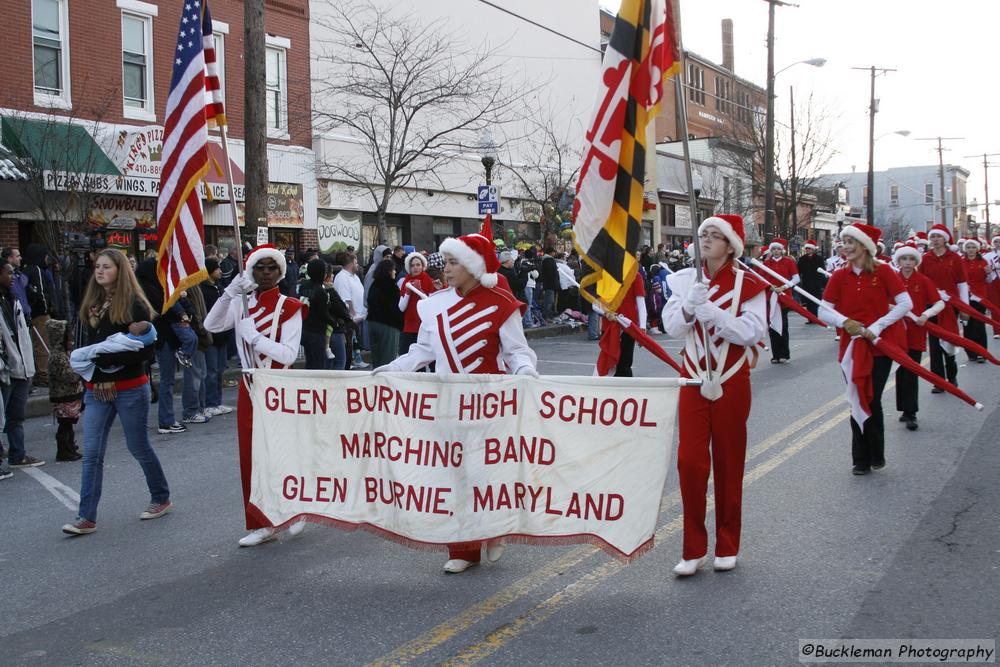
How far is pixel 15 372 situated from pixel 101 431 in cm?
274

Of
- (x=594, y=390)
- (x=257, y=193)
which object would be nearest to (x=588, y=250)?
(x=594, y=390)

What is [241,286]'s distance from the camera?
654 cm

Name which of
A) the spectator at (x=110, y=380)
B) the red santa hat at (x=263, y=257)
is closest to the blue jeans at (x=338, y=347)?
the spectator at (x=110, y=380)

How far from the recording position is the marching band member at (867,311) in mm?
7949

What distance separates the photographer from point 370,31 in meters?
26.5

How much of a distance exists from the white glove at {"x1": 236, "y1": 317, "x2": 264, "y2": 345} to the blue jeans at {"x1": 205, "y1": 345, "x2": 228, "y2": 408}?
5464 millimetres

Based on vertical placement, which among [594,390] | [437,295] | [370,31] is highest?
[370,31]

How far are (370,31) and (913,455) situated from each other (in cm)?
2123

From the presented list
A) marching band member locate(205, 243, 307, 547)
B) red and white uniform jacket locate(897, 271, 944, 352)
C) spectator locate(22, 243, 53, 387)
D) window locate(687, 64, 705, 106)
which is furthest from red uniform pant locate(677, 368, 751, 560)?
window locate(687, 64, 705, 106)

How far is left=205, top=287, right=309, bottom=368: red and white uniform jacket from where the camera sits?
6.53 m

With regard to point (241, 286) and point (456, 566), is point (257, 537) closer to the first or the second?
point (456, 566)

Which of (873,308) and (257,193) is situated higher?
(257,193)

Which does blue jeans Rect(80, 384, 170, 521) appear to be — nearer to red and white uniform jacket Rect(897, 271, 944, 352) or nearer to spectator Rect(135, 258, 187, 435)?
spectator Rect(135, 258, 187, 435)

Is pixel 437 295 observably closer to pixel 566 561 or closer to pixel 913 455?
pixel 566 561
